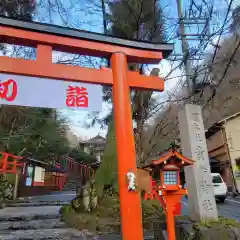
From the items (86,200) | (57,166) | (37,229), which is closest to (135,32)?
(86,200)

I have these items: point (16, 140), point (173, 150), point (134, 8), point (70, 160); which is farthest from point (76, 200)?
point (70, 160)

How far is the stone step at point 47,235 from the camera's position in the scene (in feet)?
21.8

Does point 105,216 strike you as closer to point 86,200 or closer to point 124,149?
point 86,200

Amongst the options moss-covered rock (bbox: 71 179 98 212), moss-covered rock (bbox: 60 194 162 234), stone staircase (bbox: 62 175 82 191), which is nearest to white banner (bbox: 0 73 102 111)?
moss-covered rock (bbox: 60 194 162 234)

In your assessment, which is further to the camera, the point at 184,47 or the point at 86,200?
the point at 86,200

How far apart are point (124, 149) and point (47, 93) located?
6.13 ft

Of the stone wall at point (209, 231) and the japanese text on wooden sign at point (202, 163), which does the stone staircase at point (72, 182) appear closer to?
the japanese text on wooden sign at point (202, 163)

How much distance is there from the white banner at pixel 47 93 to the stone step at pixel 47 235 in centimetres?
385

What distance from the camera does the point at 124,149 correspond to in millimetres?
4867

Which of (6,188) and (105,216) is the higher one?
(6,188)

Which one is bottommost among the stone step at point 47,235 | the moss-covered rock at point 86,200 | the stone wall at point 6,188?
the stone step at point 47,235

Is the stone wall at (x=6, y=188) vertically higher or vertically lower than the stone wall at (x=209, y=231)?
higher

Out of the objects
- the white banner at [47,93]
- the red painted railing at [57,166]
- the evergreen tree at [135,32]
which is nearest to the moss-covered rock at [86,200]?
the evergreen tree at [135,32]

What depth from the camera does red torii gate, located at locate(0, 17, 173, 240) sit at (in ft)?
15.3
